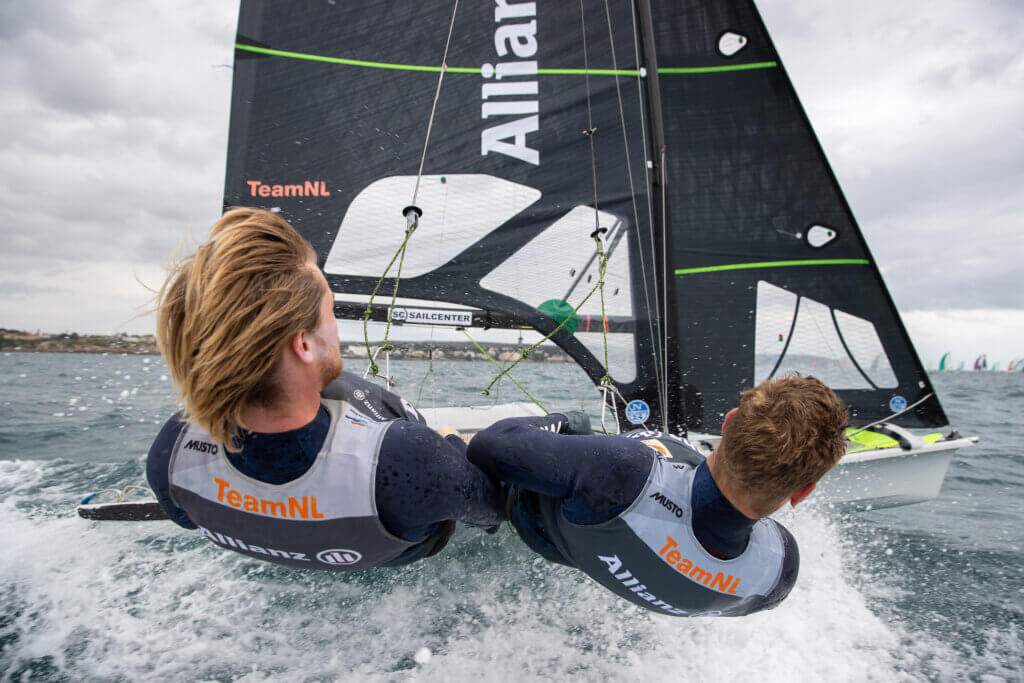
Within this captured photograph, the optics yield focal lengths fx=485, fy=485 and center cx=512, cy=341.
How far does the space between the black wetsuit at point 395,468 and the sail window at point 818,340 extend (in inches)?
132

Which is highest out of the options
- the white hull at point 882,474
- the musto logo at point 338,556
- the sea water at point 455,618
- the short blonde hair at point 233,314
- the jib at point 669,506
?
the short blonde hair at point 233,314

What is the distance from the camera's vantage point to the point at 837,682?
5.82 ft

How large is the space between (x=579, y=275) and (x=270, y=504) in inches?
119

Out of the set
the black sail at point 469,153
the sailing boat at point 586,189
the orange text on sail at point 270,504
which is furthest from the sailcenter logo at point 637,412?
the orange text on sail at point 270,504

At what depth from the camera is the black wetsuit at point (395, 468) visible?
957 mm

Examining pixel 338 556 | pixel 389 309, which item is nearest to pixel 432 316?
pixel 389 309

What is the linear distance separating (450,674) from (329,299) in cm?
146

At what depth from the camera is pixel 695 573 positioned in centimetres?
119

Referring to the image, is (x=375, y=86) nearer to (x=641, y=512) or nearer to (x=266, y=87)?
(x=266, y=87)

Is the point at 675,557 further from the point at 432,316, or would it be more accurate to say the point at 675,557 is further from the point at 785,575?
the point at 432,316

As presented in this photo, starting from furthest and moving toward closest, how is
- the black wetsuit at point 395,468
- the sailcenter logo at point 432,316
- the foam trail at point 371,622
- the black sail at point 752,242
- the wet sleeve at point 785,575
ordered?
the black sail at point 752,242 → the sailcenter logo at point 432,316 → the foam trail at point 371,622 → the wet sleeve at point 785,575 → the black wetsuit at point 395,468

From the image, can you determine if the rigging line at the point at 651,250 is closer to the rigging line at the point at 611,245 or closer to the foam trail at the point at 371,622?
the rigging line at the point at 611,245

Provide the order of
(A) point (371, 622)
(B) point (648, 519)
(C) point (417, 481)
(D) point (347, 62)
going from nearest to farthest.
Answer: (C) point (417, 481), (B) point (648, 519), (A) point (371, 622), (D) point (347, 62)

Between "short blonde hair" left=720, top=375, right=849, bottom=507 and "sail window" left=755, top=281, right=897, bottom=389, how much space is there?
3018 mm
